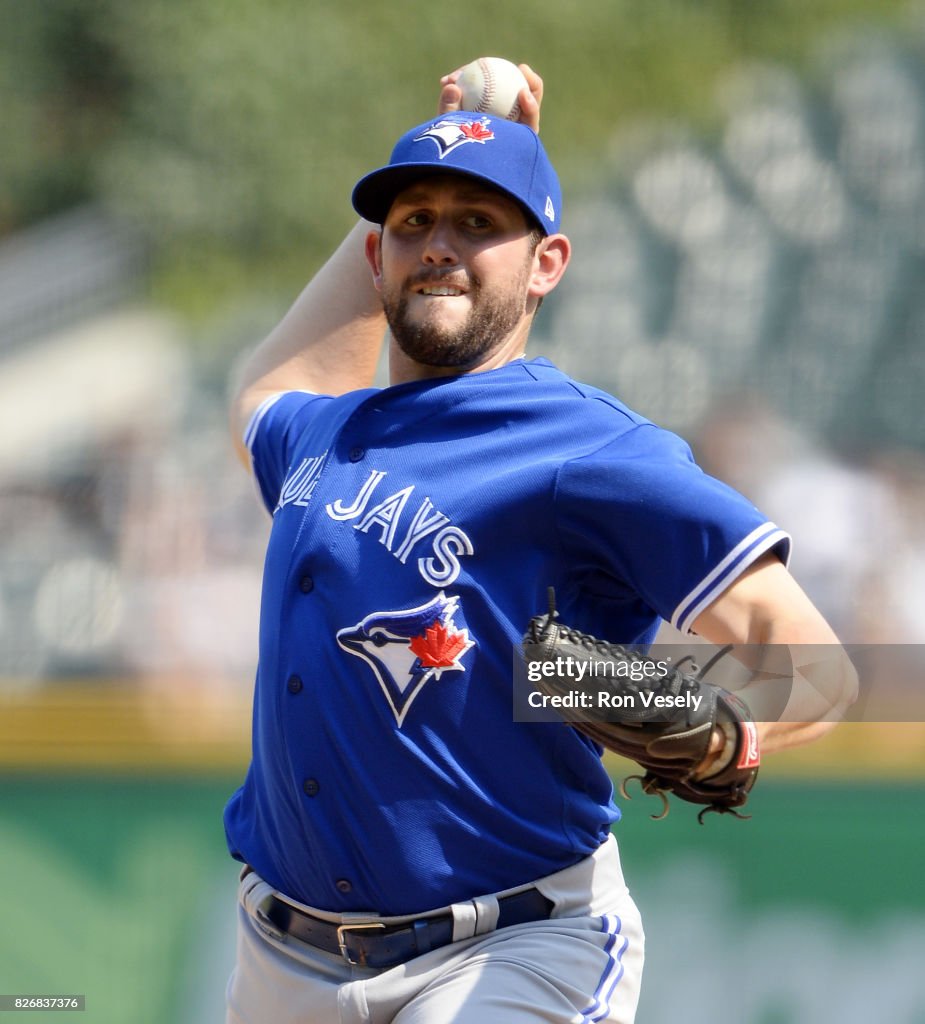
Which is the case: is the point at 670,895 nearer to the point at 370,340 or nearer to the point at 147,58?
the point at 370,340

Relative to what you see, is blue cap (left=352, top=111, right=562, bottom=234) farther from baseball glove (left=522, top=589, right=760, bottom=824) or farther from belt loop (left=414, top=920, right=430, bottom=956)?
belt loop (left=414, top=920, right=430, bottom=956)

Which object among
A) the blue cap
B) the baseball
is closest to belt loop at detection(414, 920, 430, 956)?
the blue cap

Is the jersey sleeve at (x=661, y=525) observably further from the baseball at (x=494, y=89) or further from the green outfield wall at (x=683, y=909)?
the green outfield wall at (x=683, y=909)

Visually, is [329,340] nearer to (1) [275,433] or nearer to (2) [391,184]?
(1) [275,433]

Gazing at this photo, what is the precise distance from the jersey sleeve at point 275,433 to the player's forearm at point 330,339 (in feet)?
0.25

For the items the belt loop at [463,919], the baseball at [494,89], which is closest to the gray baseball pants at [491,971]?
the belt loop at [463,919]

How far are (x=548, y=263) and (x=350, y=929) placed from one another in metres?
1.03

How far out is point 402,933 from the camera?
Result: 202cm

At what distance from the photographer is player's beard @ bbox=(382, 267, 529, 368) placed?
2.17 m

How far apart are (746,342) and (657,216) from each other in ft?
2.61

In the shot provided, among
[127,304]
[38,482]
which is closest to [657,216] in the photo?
[127,304]

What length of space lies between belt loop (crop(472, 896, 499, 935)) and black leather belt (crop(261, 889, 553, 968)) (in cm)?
1

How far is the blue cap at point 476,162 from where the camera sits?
7.10 ft

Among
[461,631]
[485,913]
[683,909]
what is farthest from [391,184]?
[683,909]
